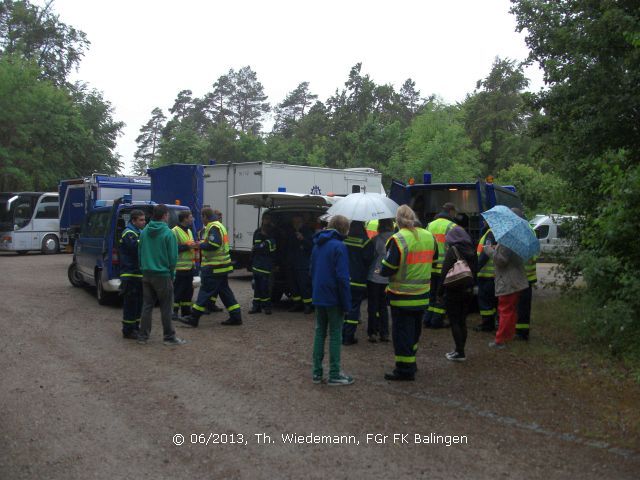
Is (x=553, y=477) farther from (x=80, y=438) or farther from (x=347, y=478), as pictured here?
(x=80, y=438)

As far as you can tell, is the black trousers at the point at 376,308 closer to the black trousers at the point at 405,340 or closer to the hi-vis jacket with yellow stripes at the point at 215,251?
the black trousers at the point at 405,340

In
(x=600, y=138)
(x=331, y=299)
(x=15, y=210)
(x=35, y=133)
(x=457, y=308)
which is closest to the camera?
(x=331, y=299)

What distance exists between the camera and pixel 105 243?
11.8m

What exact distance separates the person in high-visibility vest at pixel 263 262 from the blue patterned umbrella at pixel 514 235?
4.21 meters

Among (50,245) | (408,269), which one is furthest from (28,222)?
(408,269)

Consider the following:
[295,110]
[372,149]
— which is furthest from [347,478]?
[295,110]

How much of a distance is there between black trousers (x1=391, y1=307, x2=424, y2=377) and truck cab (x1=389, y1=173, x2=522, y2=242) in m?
3.90

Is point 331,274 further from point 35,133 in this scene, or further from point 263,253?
point 35,133

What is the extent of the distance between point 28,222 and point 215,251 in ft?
66.1

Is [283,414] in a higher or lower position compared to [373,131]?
lower

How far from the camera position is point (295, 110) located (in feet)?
242

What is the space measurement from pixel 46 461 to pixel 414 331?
12.4 ft

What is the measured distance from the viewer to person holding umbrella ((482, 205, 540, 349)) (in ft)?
27.2

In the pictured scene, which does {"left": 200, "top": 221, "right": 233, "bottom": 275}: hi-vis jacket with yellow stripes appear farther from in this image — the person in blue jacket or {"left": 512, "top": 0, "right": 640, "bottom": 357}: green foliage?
{"left": 512, "top": 0, "right": 640, "bottom": 357}: green foliage
